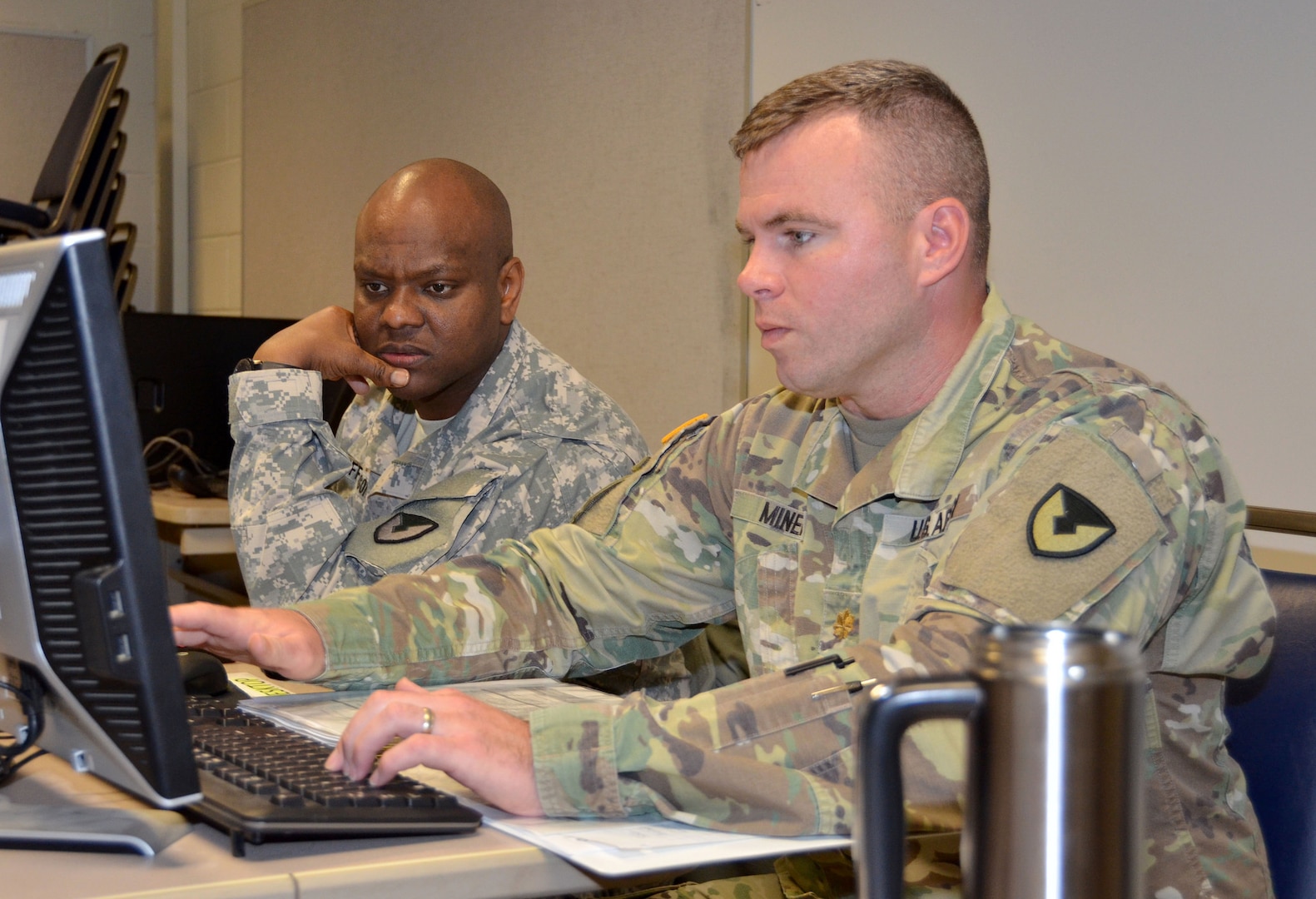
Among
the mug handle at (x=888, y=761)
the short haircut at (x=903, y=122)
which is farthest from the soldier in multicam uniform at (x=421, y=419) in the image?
the mug handle at (x=888, y=761)

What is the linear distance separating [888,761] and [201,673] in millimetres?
817

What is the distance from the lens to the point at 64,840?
822 mm

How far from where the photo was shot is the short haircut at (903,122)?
1.26 metres

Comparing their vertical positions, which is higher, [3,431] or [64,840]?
[3,431]

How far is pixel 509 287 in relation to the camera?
2049mm

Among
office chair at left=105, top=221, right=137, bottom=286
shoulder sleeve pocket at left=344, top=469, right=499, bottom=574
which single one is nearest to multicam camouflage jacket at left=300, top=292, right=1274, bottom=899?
shoulder sleeve pocket at left=344, top=469, right=499, bottom=574

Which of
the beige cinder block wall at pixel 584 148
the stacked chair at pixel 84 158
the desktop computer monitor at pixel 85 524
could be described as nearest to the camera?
the desktop computer monitor at pixel 85 524

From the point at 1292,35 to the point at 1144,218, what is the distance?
0.99 ft

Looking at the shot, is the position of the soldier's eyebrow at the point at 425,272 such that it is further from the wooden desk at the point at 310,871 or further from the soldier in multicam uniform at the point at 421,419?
the wooden desk at the point at 310,871

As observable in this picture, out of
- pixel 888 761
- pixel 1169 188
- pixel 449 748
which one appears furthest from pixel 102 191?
pixel 888 761

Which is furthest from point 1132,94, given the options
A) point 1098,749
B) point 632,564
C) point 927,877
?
point 1098,749

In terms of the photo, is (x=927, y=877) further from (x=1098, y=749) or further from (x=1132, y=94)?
(x=1132, y=94)

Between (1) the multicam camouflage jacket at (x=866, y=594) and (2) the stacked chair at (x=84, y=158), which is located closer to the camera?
(1) the multicam camouflage jacket at (x=866, y=594)

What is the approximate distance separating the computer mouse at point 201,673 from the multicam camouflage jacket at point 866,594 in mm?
98
